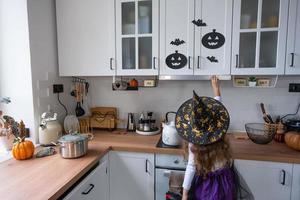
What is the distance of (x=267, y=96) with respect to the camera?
1.87m

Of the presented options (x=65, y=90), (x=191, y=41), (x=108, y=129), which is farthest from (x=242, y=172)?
(x=65, y=90)

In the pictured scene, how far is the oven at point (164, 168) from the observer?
5.18ft

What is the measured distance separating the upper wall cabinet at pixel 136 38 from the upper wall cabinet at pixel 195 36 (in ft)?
0.29

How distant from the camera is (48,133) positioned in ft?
5.47

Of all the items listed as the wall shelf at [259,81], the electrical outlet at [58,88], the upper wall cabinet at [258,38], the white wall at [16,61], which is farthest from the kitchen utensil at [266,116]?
the white wall at [16,61]

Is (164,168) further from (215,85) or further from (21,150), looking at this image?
(21,150)

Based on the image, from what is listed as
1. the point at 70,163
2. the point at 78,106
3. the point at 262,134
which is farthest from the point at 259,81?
the point at 78,106

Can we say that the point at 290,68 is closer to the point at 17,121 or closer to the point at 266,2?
the point at 266,2

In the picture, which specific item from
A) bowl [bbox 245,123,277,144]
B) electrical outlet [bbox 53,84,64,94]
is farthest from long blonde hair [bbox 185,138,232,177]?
electrical outlet [bbox 53,84,64,94]

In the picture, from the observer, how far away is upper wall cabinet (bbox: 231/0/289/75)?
61.0 inches

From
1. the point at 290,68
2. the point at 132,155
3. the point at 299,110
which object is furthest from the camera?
the point at 299,110

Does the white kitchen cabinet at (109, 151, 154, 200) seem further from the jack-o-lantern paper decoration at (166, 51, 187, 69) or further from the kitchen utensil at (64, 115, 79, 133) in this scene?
the jack-o-lantern paper decoration at (166, 51, 187, 69)

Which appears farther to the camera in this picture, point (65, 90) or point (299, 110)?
point (65, 90)

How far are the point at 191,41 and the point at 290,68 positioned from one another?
734 millimetres
